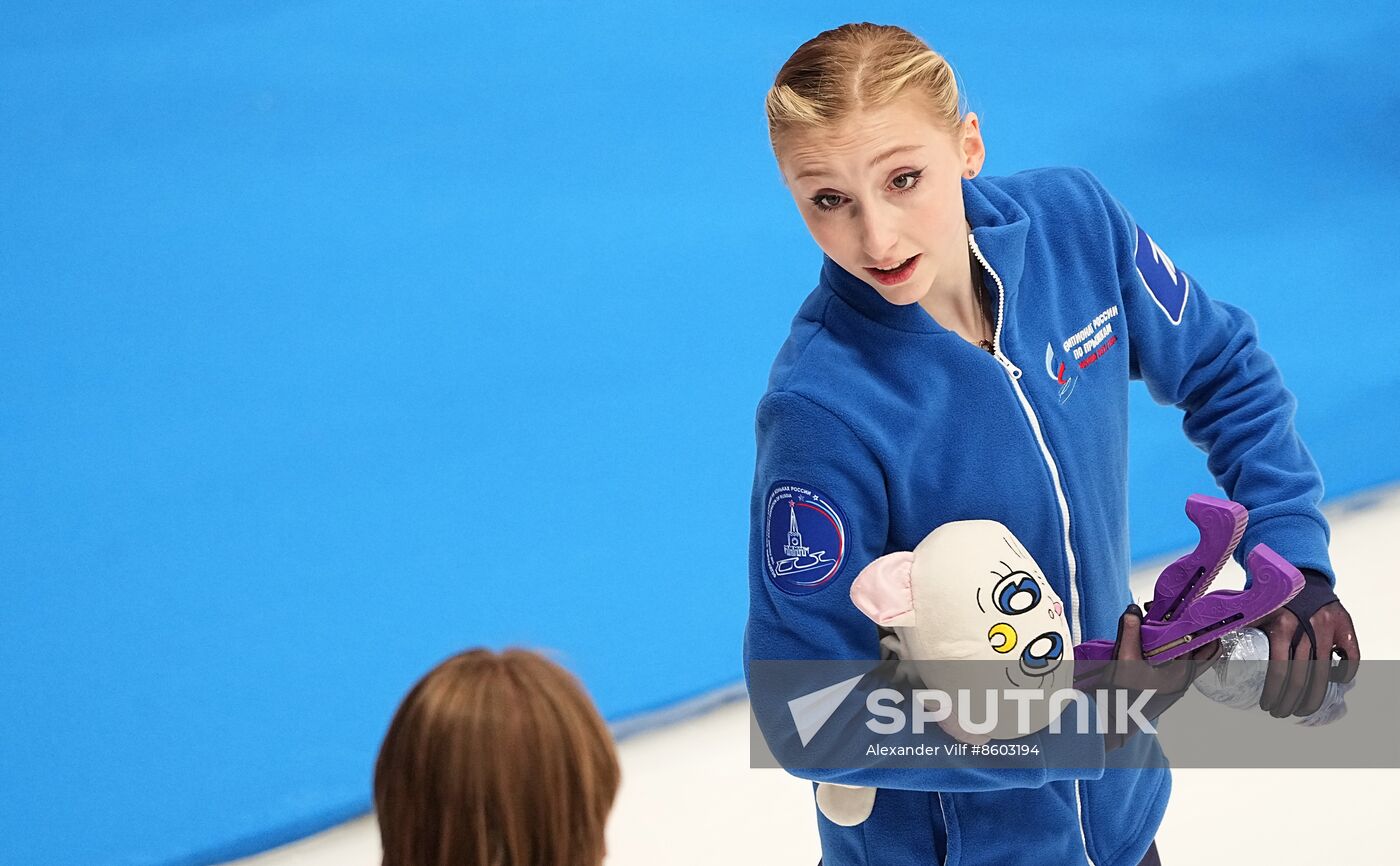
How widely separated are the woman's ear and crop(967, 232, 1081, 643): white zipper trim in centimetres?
8

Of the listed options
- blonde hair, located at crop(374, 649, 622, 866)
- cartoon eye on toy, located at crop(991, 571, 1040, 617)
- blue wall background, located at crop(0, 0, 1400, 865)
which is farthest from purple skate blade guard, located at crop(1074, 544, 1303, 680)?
blue wall background, located at crop(0, 0, 1400, 865)

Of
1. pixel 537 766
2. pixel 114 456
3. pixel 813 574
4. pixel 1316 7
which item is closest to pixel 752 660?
pixel 813 574

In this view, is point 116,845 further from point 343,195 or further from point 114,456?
point 343,195

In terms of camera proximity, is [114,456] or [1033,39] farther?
[1033,39]

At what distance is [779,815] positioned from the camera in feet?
9.68

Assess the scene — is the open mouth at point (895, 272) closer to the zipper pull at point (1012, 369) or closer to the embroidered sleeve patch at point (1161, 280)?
the zipper pull at point (1012, 369)

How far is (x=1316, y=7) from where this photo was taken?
21.3 feet

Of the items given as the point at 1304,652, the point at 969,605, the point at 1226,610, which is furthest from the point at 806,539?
the point at 1304,652

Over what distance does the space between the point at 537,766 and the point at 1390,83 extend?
19.4ft

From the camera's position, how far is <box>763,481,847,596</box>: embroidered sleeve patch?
57.1 inches

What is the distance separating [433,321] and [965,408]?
10.8 ft

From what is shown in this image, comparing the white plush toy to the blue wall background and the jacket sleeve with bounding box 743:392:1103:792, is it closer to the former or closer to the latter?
the jacket sleeve with bounding box 743:392:1103:792

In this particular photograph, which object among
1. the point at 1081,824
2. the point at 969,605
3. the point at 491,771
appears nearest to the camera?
the point at 491,771

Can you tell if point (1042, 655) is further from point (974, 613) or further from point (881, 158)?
point (881, 158)
